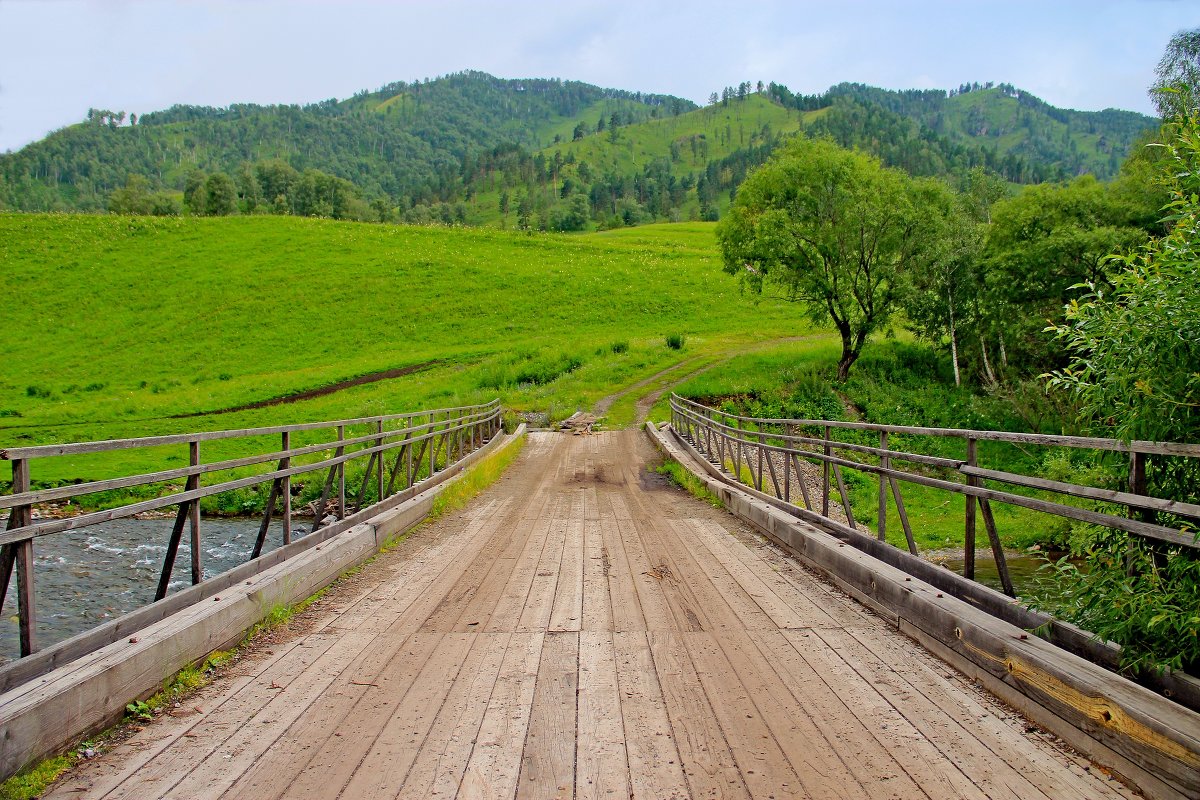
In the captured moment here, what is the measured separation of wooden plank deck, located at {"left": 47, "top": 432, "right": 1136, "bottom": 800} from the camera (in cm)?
326

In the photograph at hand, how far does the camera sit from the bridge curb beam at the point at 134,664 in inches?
128

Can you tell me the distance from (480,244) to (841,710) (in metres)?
64.7

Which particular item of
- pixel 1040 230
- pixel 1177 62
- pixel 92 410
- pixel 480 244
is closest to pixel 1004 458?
pixel 1040 230

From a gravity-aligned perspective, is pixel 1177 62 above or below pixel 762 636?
above

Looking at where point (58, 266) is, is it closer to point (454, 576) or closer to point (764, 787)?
point (454, 576)

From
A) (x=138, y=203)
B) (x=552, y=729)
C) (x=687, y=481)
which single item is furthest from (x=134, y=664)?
(x=138, y=203)

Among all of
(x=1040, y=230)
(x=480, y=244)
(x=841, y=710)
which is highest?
(x=480, y=244)

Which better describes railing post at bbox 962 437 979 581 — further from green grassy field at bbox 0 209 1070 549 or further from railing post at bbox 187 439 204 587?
green grassy field at bbox 0 209 1070 549

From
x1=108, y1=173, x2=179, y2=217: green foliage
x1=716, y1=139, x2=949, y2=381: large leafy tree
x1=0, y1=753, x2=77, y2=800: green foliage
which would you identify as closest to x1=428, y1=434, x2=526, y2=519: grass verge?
x1=0, y1=753, x2=77, y2=800: green foliage

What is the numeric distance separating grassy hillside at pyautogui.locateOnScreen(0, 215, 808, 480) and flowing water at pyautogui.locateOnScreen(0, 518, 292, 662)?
10.2 m

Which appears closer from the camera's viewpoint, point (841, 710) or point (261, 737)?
point (261, 737)

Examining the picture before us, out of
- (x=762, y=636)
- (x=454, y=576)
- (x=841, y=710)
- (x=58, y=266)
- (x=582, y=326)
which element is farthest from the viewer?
(x=58, y=266)

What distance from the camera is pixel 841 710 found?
4004 mm

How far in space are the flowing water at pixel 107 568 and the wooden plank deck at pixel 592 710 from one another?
5661 mm
